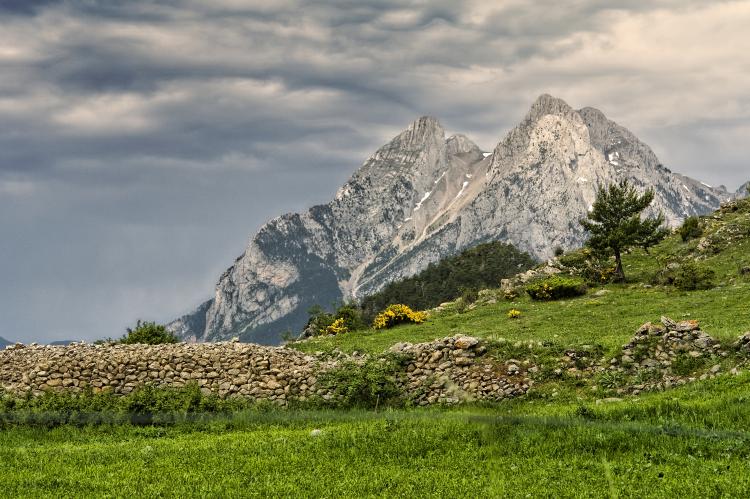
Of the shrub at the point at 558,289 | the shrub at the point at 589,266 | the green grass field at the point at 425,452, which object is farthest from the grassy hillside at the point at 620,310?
the green grass field at the point at 425,452

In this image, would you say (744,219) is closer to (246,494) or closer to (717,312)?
(717,312)

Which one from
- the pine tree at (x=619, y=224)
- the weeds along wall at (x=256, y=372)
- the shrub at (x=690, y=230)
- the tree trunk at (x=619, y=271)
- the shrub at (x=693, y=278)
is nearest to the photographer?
the weeds along wall at (x=256, y=372)

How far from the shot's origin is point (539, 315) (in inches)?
1863

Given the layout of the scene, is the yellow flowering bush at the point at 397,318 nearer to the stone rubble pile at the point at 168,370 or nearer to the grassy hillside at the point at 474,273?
the stone rubble pile at the point at 168,370

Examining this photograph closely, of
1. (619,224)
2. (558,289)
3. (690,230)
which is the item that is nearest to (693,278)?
(558,289)

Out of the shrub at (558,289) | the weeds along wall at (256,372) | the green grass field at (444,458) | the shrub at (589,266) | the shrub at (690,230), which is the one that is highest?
the shrub at (690,230)

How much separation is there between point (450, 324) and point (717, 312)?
726 inches

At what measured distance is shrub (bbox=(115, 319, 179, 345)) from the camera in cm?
3991

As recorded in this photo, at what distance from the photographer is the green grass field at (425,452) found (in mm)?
13016

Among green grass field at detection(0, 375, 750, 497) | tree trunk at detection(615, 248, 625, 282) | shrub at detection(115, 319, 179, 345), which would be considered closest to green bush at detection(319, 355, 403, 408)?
green grass field at detection(0, 375, 750, 497)

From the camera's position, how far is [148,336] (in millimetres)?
41000

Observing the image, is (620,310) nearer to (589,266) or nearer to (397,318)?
(397,318)

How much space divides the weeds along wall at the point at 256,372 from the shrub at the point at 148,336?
31.7 ft

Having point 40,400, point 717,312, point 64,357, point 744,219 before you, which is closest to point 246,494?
point 40,400
